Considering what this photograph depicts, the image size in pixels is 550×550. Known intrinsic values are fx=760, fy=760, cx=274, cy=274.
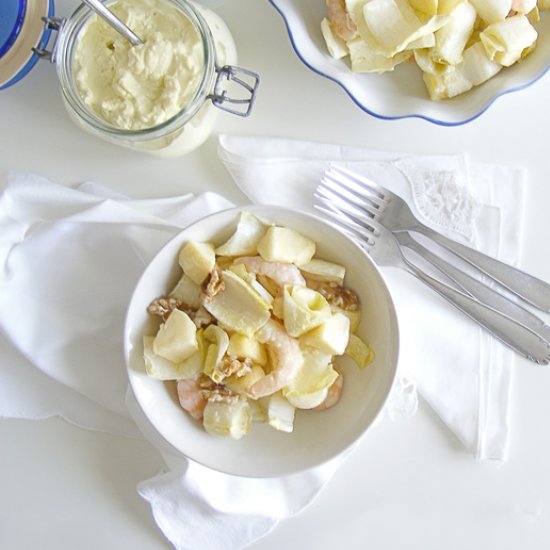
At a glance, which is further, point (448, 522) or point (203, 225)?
point (448, 522)

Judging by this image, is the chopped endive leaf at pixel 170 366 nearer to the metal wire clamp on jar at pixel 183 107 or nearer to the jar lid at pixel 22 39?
the metal wire clamp on jar at pixel 183 107

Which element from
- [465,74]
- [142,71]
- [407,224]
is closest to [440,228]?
[407,224]

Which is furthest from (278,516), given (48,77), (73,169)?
(48,77)

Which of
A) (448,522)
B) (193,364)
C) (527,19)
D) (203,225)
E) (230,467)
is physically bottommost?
(448,522)

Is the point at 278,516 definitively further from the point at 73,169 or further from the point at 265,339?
the point at 73,169

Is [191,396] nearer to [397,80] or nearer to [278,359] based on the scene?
[278,359]

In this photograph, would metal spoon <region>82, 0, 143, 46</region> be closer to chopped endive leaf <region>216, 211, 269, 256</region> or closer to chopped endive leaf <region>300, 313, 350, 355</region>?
chopped endive leaf <region>216, 211, 269, 256</region>

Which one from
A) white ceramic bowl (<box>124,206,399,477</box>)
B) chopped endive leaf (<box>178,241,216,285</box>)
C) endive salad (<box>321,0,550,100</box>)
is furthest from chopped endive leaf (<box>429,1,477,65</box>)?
chopped endive leaf (<box>178,241,216,285</box>)

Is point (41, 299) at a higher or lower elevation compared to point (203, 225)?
lower
